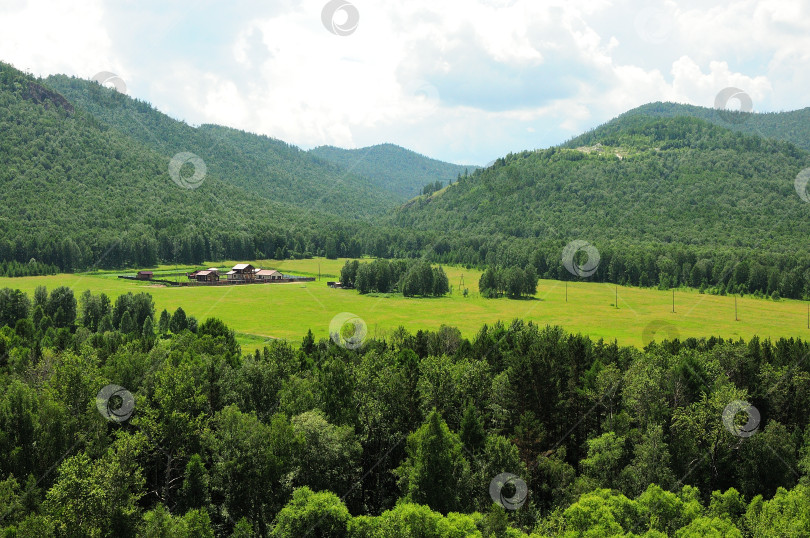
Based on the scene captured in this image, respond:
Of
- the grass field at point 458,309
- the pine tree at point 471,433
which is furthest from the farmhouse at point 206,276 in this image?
the pine tree at point 471,433

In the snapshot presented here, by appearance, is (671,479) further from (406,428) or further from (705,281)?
(705,281)

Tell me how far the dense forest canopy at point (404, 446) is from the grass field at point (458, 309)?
36942mm

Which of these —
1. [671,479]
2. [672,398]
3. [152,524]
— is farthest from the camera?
[672,398]

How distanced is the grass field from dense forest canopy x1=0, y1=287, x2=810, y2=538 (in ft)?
121

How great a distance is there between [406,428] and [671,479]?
61.7ft

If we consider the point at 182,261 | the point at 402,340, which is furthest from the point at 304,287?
the point at 402,340

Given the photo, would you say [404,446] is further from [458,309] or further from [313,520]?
[458,309]

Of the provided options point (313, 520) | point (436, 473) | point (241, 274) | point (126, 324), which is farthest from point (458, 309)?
point (313, 520)

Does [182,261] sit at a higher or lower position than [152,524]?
higher

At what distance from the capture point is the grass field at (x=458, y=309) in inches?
3898

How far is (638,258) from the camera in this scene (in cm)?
17762

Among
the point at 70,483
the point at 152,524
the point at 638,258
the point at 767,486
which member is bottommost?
the point at 767,486

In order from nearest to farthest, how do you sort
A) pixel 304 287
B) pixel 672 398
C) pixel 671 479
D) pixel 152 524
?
pixel 152 524, pixel 671 479, pixel 672 398, pixel 304 287

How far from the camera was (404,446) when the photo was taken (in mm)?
43781
